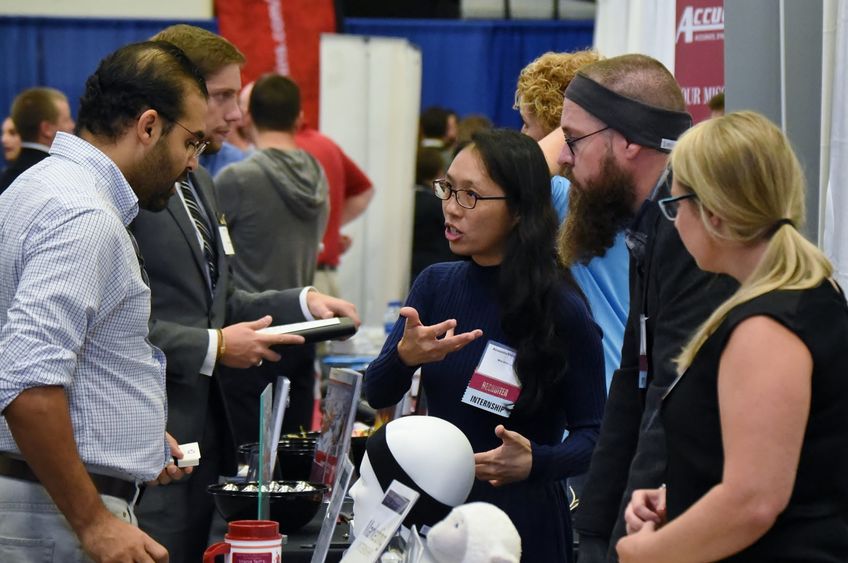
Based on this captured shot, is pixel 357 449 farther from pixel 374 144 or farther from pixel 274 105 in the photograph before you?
pixel 374 144

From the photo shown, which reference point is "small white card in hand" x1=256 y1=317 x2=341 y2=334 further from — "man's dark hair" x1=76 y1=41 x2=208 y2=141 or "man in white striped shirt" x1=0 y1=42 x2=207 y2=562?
"man's dark hair" x1=76 y1=41 x2=208 y2=141

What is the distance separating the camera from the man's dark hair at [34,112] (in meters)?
5.62

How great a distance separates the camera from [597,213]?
244 centimetres

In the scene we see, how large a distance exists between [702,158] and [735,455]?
0.38m

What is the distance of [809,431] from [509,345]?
37.5 inches

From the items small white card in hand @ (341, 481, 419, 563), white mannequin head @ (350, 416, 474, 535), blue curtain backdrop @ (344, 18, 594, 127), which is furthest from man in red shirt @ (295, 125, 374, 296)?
blue curtain backdrop @ (344, 18, 594, 127)

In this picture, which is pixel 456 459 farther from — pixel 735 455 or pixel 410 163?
pixel 410 163

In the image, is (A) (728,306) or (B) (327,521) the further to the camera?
(B) (327,521)

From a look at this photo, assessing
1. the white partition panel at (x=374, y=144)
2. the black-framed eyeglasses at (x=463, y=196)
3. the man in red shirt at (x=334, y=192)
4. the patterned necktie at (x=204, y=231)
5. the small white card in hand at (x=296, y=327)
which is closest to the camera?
the black-framed eyeglasses at (x=463, y=196)

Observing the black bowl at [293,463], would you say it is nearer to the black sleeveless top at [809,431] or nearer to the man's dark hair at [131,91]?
the man's dark hair at [131,91]

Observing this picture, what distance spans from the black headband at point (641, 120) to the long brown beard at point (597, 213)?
66 mm

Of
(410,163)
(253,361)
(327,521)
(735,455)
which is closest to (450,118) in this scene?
(410,163)

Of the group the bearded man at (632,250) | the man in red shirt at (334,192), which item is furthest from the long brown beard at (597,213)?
the man in red shirt at (334,192)

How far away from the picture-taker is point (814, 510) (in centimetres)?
151
